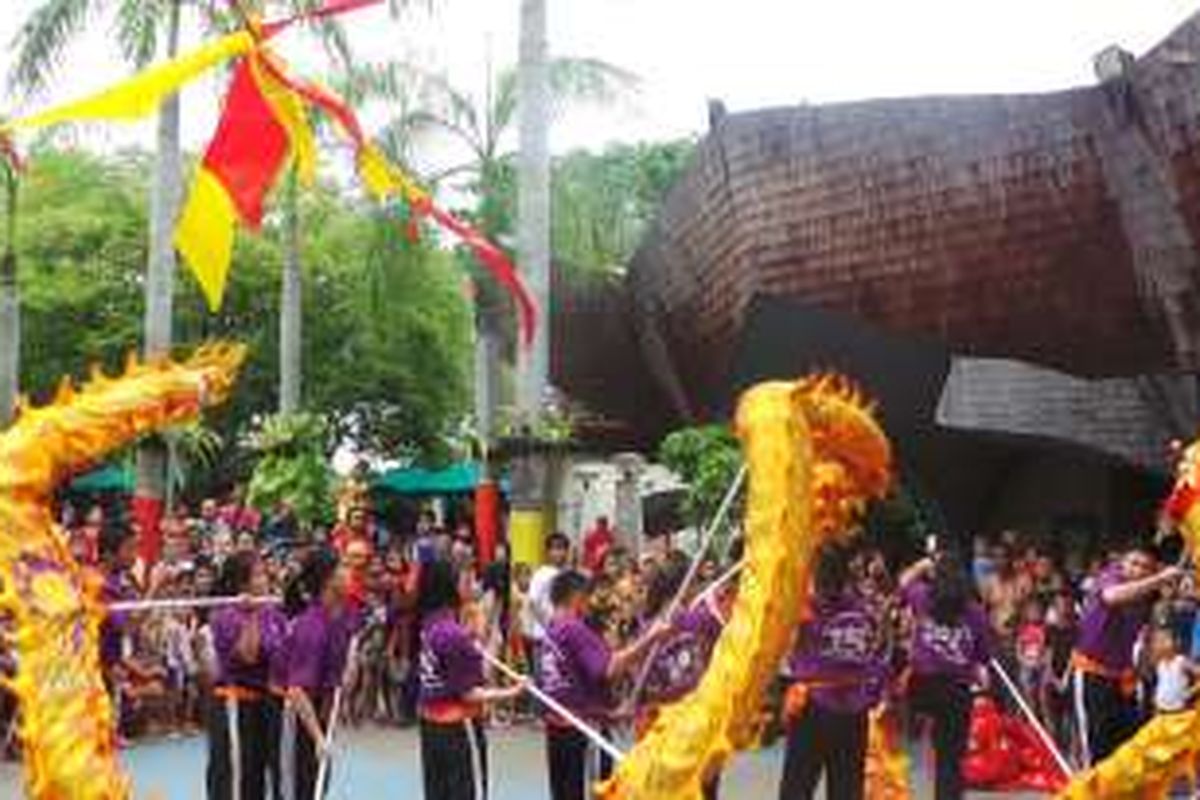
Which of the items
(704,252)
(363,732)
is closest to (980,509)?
(704,252)

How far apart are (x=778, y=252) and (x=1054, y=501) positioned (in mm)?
7573

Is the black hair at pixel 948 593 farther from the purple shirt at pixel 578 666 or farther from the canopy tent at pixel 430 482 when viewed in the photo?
the canopy tent at pixel 430 482

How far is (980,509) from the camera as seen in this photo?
23797 mm

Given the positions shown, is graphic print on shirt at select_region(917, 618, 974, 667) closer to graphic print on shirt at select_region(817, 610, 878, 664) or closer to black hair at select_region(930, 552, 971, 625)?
black hair at select_region(930, 552, 971, 625)

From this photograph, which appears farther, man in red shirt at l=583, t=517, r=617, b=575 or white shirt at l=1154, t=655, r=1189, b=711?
man in red shirt at l=583, t=517, r=617, b=575

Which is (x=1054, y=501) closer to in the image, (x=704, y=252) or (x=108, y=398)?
(x=704, y=252)

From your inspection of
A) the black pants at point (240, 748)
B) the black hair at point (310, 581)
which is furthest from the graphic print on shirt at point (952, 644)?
the black pants at point (240, 748)

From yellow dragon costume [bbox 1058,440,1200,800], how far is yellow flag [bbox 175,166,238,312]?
169 inches

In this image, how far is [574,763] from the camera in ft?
28.8

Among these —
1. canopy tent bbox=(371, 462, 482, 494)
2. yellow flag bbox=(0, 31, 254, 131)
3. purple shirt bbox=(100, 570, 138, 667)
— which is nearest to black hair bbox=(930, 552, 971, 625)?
purple shirt bbox=(100, 570, 138, 667)

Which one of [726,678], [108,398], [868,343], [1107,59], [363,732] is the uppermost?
[1107,59]

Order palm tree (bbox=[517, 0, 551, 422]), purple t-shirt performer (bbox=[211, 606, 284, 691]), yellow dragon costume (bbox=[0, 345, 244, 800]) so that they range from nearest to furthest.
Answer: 1. yellow dragon costume (bbox=[0, 345, 244, 800])
2. purple t-shirt performer (bbox=[211, 606, 284, 691])
3. palm tree (bbox=[517, 0, 551, 422])

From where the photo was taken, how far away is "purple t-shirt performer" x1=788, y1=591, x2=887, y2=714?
8.81 metres

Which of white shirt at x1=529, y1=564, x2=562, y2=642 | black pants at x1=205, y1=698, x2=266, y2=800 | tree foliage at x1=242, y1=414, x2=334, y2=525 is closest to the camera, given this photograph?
black pants at x1=205, y1=698, x2=266, y2=800
